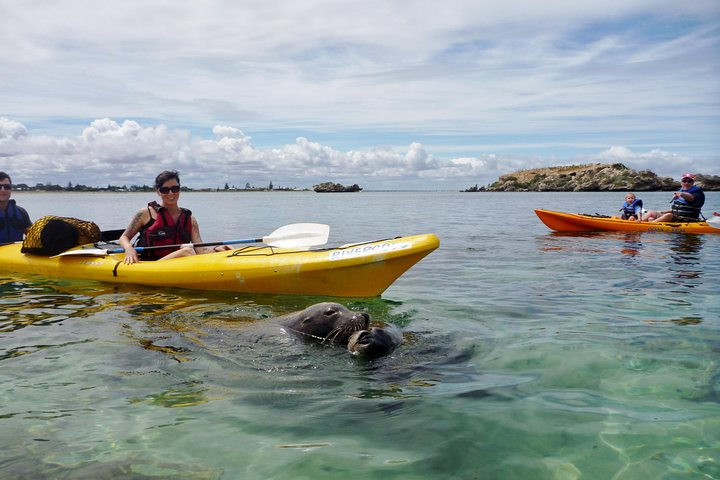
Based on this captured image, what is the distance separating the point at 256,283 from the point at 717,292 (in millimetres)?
6408

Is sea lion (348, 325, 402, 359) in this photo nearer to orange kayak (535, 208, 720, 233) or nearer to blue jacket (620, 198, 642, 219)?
→ orange kayak (535, 208, 720, 233)

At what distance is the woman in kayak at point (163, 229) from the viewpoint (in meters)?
8.44

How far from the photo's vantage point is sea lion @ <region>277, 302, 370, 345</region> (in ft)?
17.1

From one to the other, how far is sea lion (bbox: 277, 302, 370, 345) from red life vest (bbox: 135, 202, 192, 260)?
3.91 m

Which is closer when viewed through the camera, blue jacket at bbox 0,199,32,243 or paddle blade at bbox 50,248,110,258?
paddle blade at bbox 50,248,110,258

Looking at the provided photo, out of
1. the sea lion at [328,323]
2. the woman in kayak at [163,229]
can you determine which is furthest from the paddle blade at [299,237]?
the sea lion at [328,323]

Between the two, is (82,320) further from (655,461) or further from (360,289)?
(655,461)

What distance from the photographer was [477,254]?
41.6 ft

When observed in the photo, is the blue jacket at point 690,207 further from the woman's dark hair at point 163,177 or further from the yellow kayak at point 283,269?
the woman's dark hair at point 163,177

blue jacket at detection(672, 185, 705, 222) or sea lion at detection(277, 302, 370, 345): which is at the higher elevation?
blue jacket at detection(672, 185, 705, 222)

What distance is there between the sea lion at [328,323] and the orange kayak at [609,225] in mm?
13593

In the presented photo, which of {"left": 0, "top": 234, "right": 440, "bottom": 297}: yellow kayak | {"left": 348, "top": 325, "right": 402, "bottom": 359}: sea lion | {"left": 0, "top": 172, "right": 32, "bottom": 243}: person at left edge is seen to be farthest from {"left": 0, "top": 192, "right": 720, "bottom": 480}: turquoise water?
{"left": 0, "top": 172, "right": 32, "bottom": 243}: person at left edge

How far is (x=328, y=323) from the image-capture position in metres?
5.34

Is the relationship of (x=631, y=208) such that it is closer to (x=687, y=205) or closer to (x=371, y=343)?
(x=687, y=205)
